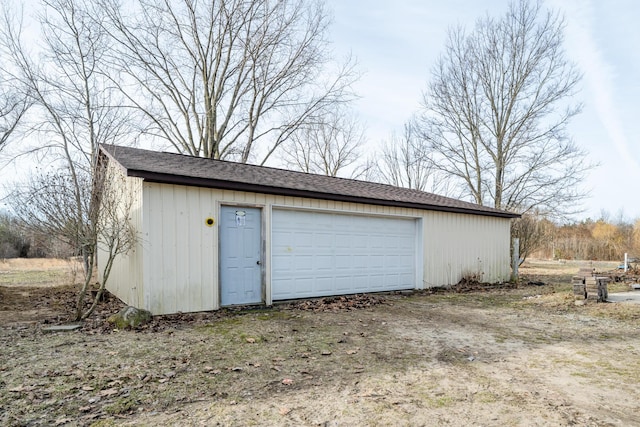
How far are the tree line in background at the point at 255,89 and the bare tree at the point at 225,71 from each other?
5 cm

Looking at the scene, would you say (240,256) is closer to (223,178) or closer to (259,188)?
(259,188)

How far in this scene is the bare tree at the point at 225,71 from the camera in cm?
1500

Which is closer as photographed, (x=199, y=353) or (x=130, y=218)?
(x=199, y=353)

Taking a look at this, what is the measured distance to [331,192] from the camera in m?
8.11

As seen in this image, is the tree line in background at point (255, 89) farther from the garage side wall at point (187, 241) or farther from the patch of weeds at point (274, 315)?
→ the patch of weeds at point (274, 315)

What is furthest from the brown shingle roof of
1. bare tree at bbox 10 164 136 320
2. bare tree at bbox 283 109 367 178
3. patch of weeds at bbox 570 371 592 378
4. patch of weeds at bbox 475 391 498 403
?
bare tree at bbox 283 109 367 178

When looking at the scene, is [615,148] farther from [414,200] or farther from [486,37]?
[414,200]

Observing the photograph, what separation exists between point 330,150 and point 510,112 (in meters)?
11.1

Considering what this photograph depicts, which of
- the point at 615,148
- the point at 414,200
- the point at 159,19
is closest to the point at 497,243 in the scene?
the point at 414,200

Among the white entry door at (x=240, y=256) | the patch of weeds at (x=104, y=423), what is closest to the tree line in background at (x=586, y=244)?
the white entry door at (x=240, y=256)

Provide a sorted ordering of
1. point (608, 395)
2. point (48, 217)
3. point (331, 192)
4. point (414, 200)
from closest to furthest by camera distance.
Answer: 1. point (608, 395)
2. point (48, 217)
3. point (331, 192)
4. point (414, 200)

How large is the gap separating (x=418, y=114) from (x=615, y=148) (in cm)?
913

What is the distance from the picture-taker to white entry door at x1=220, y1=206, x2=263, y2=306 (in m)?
6.79

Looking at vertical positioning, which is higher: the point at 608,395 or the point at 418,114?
the point at 418,114
